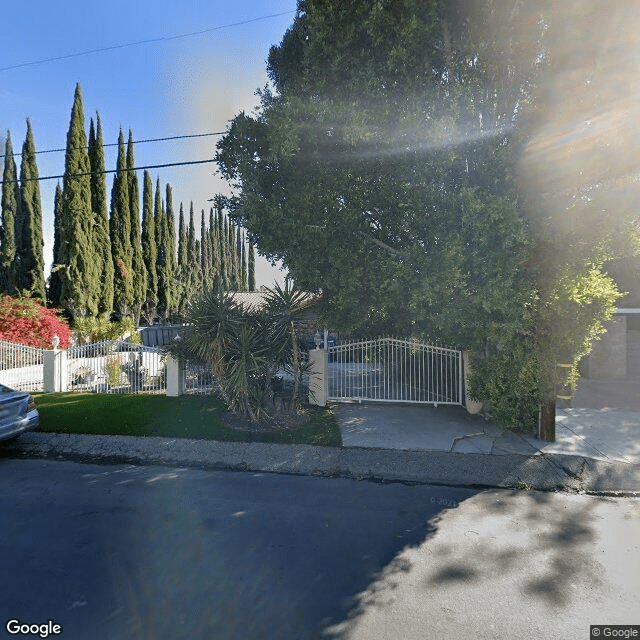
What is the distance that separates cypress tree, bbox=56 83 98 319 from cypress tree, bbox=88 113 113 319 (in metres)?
0.66

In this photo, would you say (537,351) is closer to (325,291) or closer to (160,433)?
(325,291)

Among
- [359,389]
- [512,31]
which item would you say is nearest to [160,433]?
[359,389]

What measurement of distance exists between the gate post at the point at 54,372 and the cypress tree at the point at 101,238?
370 inches

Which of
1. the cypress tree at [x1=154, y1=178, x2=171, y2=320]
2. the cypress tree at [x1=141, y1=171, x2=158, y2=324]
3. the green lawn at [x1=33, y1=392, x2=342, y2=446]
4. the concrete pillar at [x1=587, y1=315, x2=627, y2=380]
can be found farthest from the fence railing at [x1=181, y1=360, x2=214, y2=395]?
the cypress tree at [x1=154, y1=178, x2=171, y2=320]

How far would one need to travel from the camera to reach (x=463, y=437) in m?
6.72

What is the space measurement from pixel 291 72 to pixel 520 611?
990 cm

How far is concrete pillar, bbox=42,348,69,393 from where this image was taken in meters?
10.1

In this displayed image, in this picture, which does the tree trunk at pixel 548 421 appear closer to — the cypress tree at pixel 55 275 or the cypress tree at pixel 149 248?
the cypress tree at pixel 55 275

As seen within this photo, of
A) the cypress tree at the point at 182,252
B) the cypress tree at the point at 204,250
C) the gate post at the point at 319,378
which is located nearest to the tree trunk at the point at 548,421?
the gate post at the point at 319,378

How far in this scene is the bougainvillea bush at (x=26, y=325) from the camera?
42.0ft

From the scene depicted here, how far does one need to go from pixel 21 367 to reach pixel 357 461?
1043 cm

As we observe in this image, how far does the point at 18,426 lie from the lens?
230 inches

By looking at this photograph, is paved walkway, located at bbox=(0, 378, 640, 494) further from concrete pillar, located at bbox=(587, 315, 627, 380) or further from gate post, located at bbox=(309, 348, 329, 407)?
concrete pillar, located at bbox=(587, 315, 627, 380)

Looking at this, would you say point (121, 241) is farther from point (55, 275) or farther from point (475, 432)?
point (475, 432)
